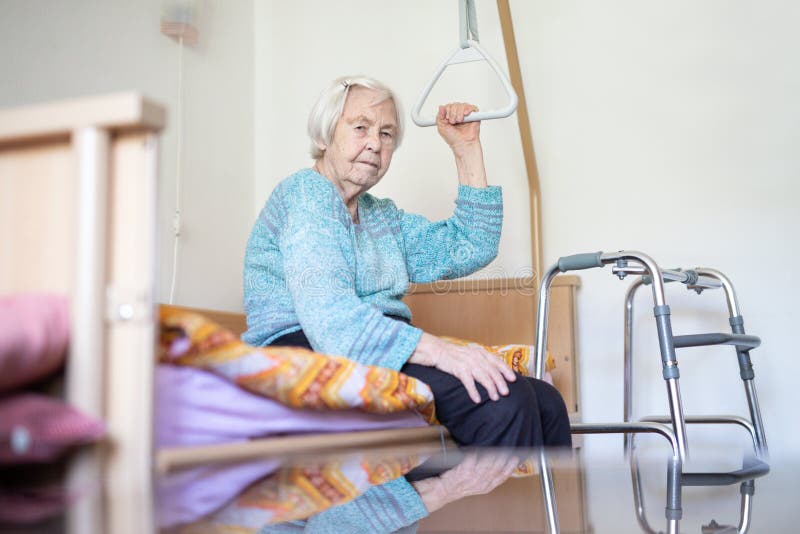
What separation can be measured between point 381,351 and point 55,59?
1.18m

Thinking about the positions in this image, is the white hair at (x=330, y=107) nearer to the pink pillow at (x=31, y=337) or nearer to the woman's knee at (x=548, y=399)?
the woman's knee at (x=548, y=399)

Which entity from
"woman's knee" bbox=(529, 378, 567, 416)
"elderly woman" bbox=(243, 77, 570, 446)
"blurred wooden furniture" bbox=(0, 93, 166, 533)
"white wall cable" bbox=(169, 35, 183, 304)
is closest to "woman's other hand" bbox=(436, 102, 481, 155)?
"elderly woman" bbox=(243, 77, 570, 446)

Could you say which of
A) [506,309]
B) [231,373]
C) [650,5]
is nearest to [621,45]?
[650,5]

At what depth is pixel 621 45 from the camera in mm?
2418

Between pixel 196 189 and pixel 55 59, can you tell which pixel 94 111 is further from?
pixel 196 189

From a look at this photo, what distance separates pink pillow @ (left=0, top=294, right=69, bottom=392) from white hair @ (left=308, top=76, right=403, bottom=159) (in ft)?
3.28

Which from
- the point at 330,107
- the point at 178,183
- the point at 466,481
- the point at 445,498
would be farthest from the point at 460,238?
the point at 445,498

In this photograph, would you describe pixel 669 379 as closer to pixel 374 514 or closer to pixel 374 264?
pixel 374 264

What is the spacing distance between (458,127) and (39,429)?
53.0 inches

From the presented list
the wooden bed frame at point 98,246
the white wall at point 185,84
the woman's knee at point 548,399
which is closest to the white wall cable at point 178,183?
the white wall at point 185,84

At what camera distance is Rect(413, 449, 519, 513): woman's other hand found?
0.73 metres

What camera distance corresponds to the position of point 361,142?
1.68 m

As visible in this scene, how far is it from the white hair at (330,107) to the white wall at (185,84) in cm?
33

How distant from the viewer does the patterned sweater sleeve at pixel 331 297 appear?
4.32 feet
